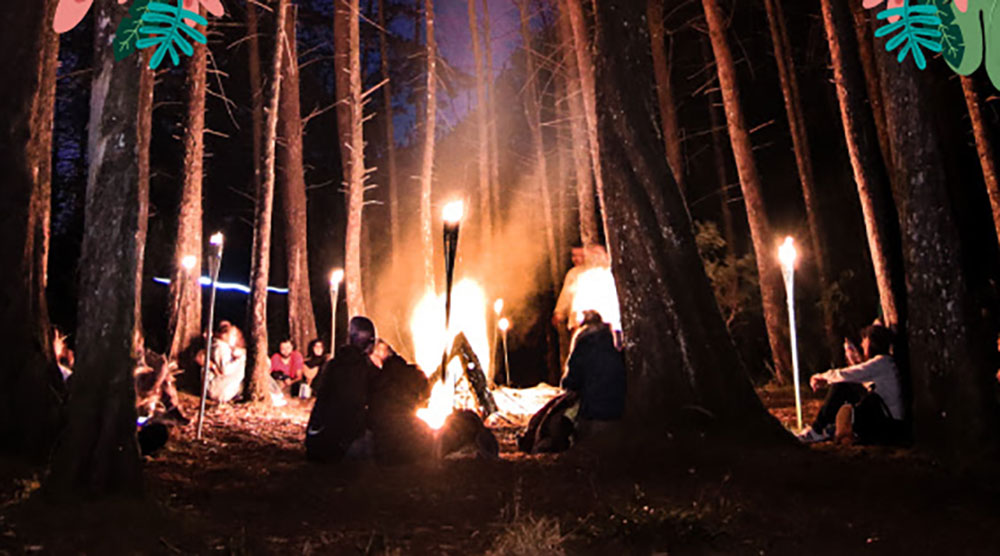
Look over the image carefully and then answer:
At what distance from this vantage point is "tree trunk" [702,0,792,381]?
16.1 meters

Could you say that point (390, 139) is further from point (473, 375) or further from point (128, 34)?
point (128, 34)

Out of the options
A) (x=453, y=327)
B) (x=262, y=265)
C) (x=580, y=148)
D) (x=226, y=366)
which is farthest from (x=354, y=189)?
(x=580, y=148)

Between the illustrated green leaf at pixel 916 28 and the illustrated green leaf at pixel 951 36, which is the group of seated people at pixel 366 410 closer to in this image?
the illustrated green leaf at pixel 916 28

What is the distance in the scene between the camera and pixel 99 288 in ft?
16.9

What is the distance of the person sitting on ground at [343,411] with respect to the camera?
282 inches

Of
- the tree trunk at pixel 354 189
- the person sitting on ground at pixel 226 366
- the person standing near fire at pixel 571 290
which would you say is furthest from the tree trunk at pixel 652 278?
the tree trunk at pixel 354 189

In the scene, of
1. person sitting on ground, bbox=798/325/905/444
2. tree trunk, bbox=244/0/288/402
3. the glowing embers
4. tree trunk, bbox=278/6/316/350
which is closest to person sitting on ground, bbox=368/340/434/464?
the glowing embers

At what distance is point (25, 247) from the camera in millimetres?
6785

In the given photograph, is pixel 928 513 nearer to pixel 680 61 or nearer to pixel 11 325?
pixel 11 325

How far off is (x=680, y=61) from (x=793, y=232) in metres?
7.07

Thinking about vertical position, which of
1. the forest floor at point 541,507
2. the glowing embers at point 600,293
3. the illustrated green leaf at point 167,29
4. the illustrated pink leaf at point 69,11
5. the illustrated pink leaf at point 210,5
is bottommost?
the forest floor at point 541,507

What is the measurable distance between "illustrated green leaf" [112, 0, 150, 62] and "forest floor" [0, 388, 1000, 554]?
312cm

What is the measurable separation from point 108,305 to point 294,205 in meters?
13.5

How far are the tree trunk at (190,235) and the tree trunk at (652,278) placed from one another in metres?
8.85
